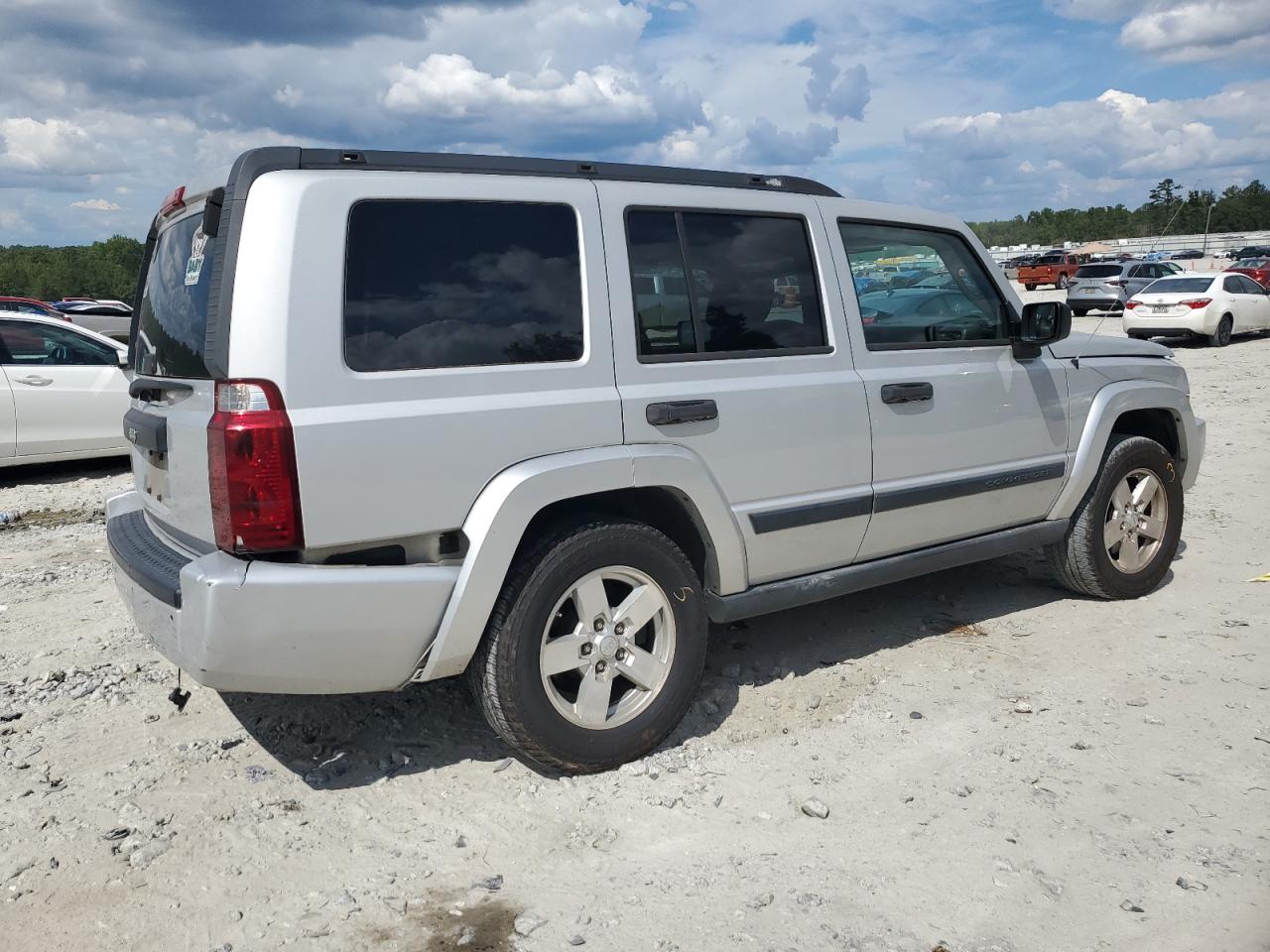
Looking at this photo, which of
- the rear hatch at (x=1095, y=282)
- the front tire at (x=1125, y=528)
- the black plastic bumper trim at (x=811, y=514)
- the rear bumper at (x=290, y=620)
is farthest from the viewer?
the rear hatch at (x=1095, y=282)

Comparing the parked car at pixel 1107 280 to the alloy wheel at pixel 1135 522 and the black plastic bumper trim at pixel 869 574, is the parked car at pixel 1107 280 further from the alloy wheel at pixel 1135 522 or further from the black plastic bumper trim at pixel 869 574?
the black plastic bumper trim at pixel 869 574

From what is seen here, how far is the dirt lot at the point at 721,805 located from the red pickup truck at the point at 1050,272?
139ft

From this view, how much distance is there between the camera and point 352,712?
13.6 feet

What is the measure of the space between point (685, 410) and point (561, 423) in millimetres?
491

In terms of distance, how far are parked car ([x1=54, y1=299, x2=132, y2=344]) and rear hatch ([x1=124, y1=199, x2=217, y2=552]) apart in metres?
19.4

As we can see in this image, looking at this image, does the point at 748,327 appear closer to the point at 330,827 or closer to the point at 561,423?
the point at 561,423

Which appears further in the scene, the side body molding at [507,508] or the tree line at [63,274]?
the tree line at [63,274]

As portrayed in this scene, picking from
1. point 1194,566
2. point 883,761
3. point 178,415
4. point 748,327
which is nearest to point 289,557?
point 178,415

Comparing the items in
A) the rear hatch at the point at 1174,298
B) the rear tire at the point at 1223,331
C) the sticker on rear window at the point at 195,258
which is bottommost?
the rear tire at the point at 1223,331

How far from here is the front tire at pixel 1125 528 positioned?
5.21m

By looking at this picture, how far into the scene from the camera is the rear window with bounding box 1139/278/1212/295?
20.7 metres

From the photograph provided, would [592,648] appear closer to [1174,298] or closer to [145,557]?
[145,557]

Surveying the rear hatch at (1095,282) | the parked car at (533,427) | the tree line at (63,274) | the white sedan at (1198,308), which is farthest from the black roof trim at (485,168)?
the tree line at (63,274)

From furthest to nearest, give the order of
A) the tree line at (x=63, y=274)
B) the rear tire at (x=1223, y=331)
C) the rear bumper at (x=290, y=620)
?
the tree line at (x=63, y=274) → the rear tire at (x=1223, y=331) → the rear bumper at (x=290, y=620)
